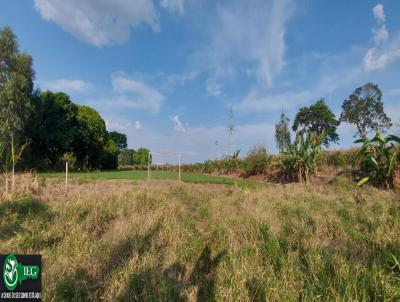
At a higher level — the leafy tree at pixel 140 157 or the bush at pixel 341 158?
the leafy tree at pixel 140 157

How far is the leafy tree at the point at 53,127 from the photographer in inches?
1110

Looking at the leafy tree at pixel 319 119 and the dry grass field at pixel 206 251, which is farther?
the leafy tree at pixel 319 119

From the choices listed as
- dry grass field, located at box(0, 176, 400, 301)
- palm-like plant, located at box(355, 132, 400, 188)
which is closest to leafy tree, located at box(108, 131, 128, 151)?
palm-like plant, located at box(355, 132, 400, 188)

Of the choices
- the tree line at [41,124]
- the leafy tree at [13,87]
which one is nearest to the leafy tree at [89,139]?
the tree line at [41,124]

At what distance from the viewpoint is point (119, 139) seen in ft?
252

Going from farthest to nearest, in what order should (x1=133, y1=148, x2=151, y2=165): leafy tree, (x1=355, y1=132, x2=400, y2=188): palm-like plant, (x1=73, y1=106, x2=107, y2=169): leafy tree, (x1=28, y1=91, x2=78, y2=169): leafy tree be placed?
(x1=133, y1=148, x2=151, y2=165): leafy tree → (x1=73, y1=106, x2=107, y2=169): leafy tree → (x1=28, y1=91, x2=78, y2=169): leafy tree → (x1=355, y1=132, x2=400, y2=188): palm-like plant

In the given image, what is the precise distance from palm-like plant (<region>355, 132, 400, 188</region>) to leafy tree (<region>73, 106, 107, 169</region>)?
30.6 m

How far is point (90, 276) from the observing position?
2.99m

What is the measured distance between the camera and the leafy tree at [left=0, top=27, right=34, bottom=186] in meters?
22.7

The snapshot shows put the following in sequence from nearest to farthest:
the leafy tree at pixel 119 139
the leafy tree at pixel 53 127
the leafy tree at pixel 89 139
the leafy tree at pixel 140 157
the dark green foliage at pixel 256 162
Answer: the dark green foliage at pixel 256 162 → the leafy tree at pixel 53 127 → the leafy tree at pixel 89 139 → the leafy tree at pixel 140 157 → the leafy tree at pixel 119 139

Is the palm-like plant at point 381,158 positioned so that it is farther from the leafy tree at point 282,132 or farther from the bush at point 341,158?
the leafy tree at point 282,132

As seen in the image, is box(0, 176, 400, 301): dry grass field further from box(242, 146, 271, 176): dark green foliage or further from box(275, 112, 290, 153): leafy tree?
box(275, 112, 290, 153): leafy tree

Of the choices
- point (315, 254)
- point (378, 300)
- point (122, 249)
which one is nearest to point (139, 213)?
point (122, 249)

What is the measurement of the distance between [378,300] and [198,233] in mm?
2780
